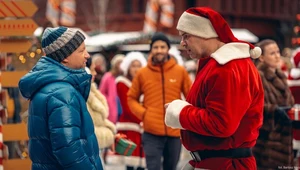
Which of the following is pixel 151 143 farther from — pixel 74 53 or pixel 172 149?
pixel 74 53

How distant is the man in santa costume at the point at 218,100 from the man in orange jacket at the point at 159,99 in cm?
345

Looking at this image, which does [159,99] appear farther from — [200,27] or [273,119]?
[200,27]

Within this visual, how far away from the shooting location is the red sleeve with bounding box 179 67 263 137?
4.87m

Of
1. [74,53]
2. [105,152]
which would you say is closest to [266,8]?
[105,152]

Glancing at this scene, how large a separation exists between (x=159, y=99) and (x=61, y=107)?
390cm

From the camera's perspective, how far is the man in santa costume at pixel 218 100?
491 centimetres

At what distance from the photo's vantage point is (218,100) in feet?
16.1

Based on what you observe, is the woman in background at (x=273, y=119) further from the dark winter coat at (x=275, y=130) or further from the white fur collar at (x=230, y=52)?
the white fur collar at (x=230, y=52)

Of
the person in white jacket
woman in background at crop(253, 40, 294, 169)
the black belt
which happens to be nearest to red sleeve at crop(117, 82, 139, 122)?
woman in background at crop(253, 40, 294, 169)

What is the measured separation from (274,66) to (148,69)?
1.63m

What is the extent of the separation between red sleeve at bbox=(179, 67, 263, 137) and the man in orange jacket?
382 cm

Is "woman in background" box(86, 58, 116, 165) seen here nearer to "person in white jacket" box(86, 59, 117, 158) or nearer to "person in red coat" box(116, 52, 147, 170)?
"person in white jacket" box(86, 59, 117, 158)

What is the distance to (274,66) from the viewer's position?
9.09 metres

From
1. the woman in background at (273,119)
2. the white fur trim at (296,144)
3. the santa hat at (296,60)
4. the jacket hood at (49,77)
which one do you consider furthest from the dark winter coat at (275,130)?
the jacket hood at (49,77)
